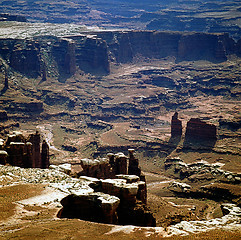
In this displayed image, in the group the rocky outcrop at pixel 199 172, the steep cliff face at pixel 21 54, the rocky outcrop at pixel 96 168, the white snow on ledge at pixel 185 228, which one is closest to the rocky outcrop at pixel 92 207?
the white snow on ledge at pixel 185 228

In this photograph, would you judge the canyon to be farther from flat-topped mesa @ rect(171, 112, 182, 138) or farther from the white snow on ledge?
flat-topped mesa @ rect(171, 112, 182, 138)

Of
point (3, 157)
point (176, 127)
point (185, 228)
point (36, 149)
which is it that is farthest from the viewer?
point (176, 127)

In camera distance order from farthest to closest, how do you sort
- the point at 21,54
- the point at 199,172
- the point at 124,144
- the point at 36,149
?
the point at 21,54 < the point at 124,144 < the point at 199,172 < the point at 36,149

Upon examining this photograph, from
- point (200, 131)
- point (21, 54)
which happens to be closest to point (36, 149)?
point (200, 131)

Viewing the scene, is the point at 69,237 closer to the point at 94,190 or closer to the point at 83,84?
the point at 94,190

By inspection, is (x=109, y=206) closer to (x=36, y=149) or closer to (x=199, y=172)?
(x=36, y=149)

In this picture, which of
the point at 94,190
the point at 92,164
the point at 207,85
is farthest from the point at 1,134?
the point at 207,85

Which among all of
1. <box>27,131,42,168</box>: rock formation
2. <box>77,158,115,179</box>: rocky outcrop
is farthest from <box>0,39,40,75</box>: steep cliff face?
<box>77,158,115,179</box>: rocky outcrop

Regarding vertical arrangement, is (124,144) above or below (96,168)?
below

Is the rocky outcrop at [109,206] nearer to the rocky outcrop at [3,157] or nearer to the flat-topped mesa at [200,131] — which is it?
the rocky outcrop at [3,157]
